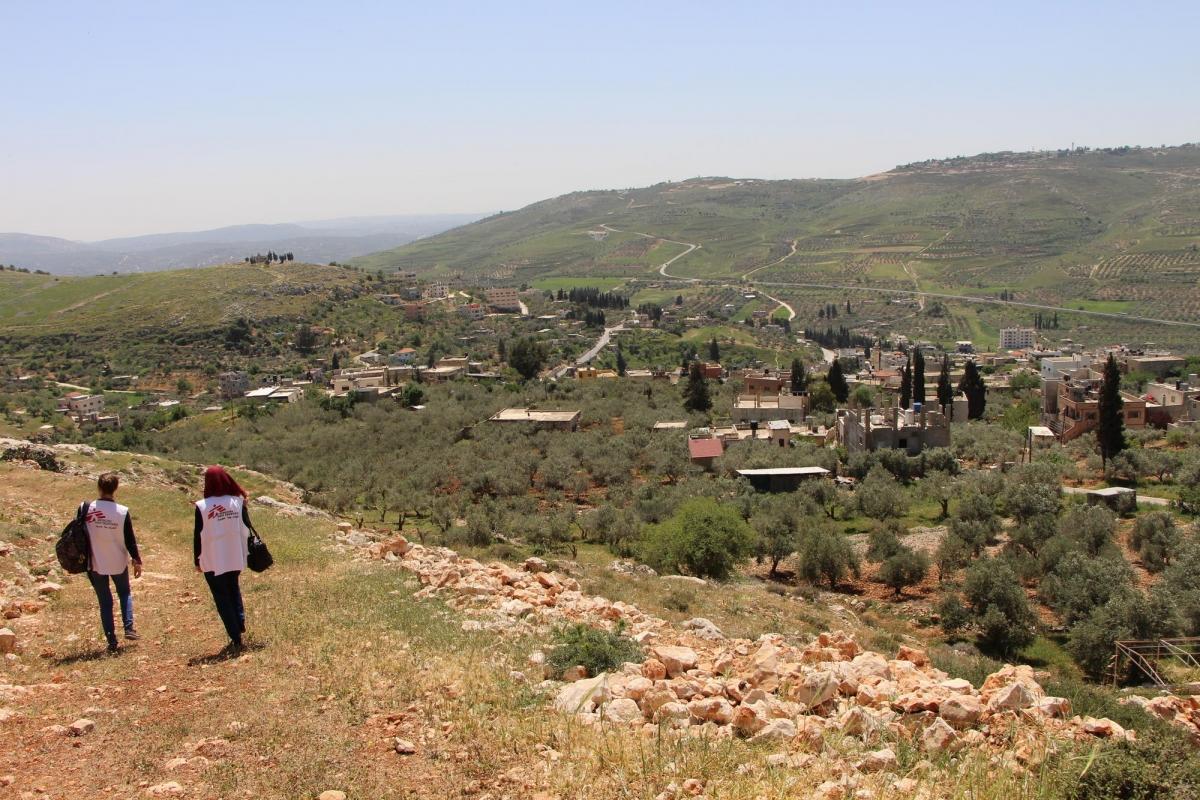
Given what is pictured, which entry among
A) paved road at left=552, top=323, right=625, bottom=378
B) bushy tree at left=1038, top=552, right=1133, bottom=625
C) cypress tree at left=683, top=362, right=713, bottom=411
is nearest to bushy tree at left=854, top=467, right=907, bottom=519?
bushy tree at left=1038, top=552, right=1133, bottom=625

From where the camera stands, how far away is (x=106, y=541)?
7.25 meters

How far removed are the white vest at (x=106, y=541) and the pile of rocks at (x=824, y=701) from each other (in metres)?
3.97

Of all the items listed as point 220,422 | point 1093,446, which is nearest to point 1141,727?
point 1093,446

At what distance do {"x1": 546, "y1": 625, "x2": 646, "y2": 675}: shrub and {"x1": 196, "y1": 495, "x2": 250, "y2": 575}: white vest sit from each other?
2698 mm

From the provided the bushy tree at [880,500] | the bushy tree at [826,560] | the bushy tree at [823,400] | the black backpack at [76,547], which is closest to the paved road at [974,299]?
the bushy tree at [823,400]

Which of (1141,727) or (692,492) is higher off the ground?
(1141,727)

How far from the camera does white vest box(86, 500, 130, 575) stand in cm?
724

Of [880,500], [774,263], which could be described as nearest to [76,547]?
[880,500]

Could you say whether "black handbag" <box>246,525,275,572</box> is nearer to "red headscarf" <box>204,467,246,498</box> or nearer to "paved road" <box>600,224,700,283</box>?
"red headscarf" <box>204,467,246,498</box>

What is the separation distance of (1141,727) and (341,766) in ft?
19.2

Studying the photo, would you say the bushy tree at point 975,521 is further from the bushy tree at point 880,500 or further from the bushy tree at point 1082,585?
the bushy tree at point 1082,585

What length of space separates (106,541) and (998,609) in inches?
626

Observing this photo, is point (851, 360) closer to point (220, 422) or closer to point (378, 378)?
point (378, 378)

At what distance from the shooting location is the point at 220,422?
45.3m
